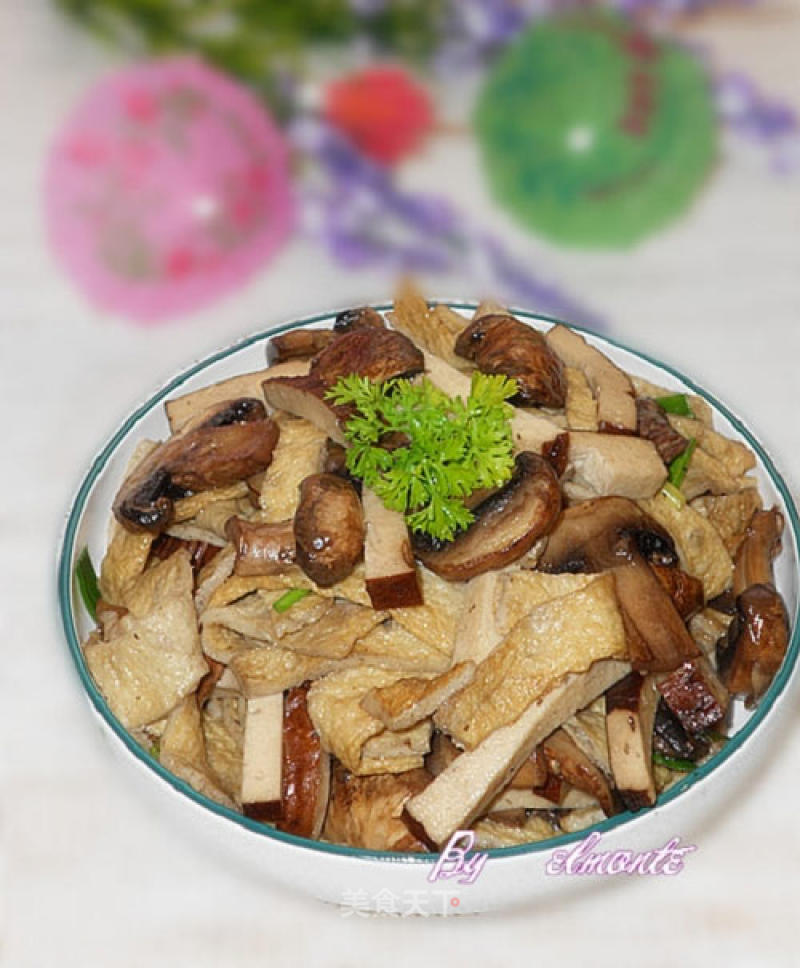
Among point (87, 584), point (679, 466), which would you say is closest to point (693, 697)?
point (679, 466)

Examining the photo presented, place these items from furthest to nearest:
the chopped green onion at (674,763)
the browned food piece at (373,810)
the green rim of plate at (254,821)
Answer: the chopped green onion at (674,763)
the browned food piece at (373,810)
the green rim of plate at (254,821)

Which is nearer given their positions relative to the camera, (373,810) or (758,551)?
(373,810)

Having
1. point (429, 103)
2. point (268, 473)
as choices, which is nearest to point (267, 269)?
point (429, 103)

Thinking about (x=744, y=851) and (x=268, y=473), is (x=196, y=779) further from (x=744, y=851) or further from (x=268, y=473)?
(x=744, y=851)

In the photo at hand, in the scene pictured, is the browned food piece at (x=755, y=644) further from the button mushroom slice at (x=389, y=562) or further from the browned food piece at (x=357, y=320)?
the browned food piece at (x=357, y=320)

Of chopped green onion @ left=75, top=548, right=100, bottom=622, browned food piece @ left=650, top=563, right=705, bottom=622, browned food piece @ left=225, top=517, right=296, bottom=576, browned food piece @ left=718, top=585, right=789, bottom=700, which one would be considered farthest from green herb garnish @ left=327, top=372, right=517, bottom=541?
chopped green onion @ left=75, top=548, right=100, bottom=622

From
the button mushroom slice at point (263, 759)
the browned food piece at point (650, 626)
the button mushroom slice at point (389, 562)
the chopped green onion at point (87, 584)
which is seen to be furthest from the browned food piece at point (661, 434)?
the chopped green onion at point (87, 584)

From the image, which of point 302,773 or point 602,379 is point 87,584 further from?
point 602,379
